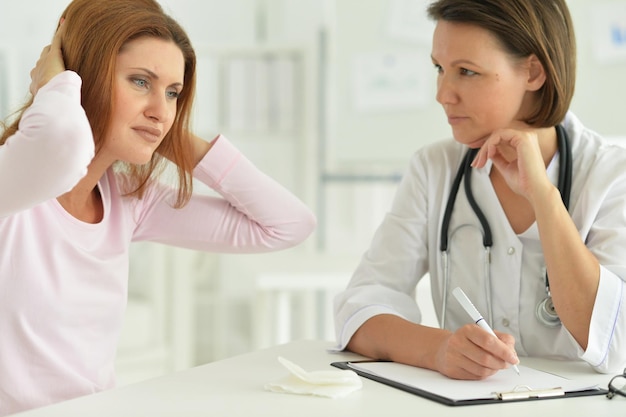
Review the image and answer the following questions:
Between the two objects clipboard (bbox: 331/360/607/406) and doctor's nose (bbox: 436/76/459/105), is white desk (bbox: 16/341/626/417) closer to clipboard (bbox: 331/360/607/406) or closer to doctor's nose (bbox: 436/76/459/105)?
clipboard (bbox: 331/360/607/406)

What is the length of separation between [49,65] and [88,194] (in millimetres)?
265

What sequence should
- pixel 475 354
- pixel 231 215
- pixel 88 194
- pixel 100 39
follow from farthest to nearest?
1. pixel 231 215
2. pixel 88 194
3. pixel 100 39
4. pixel 475 354

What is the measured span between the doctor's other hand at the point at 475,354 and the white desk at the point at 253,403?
91 millimetres

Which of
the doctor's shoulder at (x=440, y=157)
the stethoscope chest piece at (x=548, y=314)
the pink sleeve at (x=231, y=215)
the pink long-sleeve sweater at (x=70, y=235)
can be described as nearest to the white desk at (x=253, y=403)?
the pink long-sleeve sweater at (x=70, y=235)

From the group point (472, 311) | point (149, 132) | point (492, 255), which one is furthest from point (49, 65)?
point (492, 255)

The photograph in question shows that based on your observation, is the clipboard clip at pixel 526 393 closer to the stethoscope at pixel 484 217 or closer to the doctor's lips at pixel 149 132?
the stethoscope at pixel 484 217

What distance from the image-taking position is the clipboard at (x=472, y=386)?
109 cm

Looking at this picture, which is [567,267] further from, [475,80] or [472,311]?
[475,80]

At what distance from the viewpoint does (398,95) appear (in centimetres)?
380

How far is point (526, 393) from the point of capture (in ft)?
3.64

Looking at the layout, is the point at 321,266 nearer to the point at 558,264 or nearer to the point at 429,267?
the point at 429,267

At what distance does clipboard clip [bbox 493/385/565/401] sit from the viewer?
1099 mm

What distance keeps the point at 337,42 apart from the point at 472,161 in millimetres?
2349

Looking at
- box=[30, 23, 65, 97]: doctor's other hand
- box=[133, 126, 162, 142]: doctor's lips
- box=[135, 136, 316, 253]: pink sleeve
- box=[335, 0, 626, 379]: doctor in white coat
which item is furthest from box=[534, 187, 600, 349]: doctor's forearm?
box=[30, 23, 65, 97]: doctor's other hand
